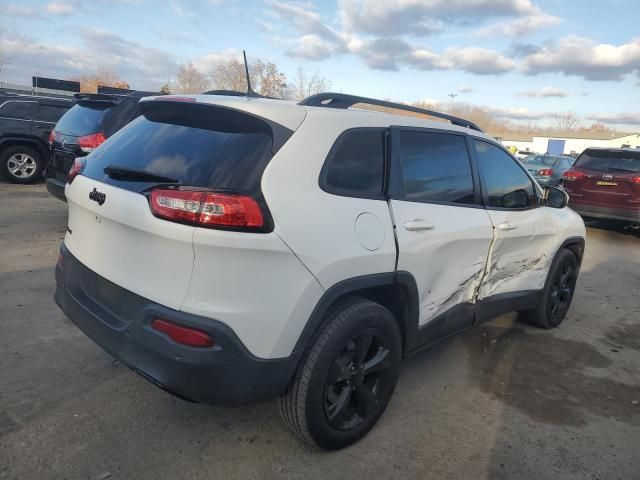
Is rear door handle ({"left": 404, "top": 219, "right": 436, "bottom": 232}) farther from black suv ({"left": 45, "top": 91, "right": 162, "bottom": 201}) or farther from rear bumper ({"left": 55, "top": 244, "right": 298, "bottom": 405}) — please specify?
black suv ({"left": 45, "top": 91, "right": 162, "bottom": 201})

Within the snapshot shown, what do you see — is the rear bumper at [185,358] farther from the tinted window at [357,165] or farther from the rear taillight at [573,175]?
the rear taillight at [573,175]

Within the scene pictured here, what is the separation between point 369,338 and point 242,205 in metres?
1.05

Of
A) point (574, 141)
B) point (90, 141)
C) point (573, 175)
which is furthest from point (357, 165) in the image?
point (574, 141)

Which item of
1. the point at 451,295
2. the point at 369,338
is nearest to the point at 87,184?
the point at 369,338

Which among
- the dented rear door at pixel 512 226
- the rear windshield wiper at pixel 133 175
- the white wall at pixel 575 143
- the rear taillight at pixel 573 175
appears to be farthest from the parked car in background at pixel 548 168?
the white wall at pixel 575 143

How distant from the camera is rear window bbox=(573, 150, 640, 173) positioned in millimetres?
9594

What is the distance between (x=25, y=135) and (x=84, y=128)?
3967 mm

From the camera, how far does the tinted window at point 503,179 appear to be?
3.63m

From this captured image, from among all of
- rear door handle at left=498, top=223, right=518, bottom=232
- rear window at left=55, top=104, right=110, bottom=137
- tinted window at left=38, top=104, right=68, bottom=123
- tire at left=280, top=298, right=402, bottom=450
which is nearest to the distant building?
tinted window at left=38, top=104, right=68, bottom=123

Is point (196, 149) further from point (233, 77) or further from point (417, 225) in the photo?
point (233, 77)

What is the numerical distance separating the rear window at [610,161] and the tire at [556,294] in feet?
19.7

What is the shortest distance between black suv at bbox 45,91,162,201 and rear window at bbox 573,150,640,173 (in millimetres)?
8551

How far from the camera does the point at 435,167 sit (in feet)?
10.3

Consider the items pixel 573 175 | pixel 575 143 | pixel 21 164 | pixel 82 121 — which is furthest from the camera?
pixel 575 143
